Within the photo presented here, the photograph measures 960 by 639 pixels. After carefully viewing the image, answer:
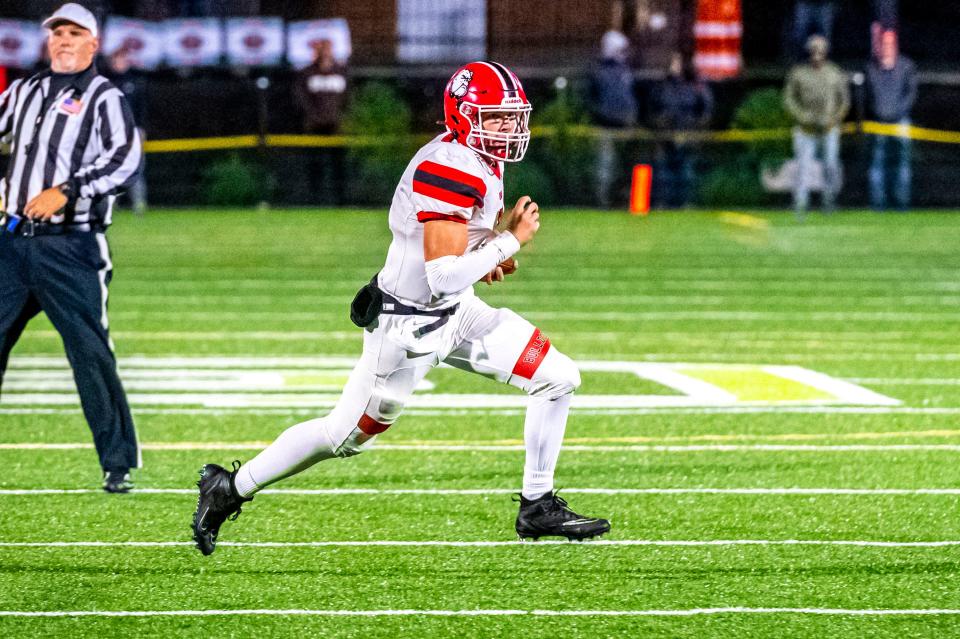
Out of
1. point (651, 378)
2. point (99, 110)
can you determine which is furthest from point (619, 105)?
point (99, 110)

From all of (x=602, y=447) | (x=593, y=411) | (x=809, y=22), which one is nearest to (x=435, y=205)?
(x=602, y=447)

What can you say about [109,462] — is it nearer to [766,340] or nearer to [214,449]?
[214,449]

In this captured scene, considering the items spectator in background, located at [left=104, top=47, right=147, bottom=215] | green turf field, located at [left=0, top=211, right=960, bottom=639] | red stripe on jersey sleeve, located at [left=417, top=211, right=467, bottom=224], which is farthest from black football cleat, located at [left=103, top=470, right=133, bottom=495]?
spectator in background, located at [left=104, top=47, right=147, bottom=215]

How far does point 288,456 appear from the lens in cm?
609

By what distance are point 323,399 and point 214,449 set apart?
1514 millimetres

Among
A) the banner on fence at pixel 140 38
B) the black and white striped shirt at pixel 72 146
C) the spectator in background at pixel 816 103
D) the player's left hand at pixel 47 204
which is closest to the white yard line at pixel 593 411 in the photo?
the black and white striped shirt at pixel 72 146

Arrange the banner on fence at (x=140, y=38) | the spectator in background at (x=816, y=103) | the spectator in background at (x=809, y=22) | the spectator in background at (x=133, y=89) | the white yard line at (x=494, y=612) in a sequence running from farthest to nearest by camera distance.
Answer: the spectator in background at (x=809, y=22)
the banner on fence at (x=140, y=38)
the spectator in background at (x=816, y=103)
the spectator in background at (x=133, y=89)
the white yard line at (x=494, y=612)

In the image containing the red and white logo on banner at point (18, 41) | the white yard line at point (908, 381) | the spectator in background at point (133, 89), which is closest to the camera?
the white yard line at point (908, 381)

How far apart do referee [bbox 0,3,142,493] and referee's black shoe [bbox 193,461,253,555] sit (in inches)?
43.2

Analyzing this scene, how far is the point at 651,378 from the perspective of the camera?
34.3 ft

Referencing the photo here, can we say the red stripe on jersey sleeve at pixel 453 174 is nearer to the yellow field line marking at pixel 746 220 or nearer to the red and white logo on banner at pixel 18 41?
the yellow field line marking at pixel 746 220

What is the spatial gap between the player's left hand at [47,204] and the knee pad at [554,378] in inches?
79.4

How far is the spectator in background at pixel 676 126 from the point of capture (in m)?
23.2

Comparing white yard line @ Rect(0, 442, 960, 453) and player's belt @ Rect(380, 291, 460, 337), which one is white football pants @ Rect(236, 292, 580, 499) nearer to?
player's belt @ Rect(380, 291, 460, 337)
